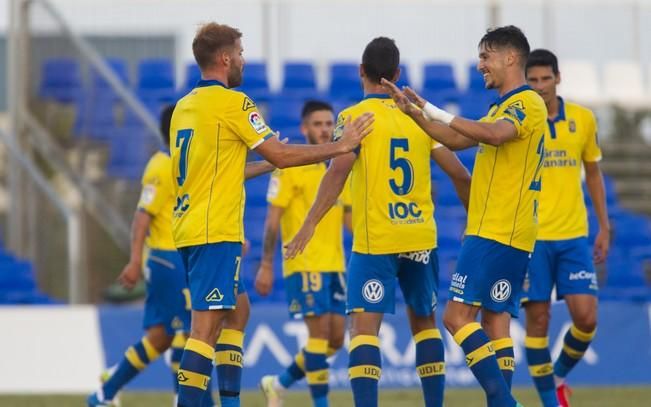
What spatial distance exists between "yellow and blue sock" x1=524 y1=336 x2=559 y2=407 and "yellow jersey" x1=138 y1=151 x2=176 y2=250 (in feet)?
9.24

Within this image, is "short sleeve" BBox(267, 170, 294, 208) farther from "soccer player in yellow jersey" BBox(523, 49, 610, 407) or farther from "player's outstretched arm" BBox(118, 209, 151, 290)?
"soccer player in yellow jersey" BBox(523, 49, 610, 407)

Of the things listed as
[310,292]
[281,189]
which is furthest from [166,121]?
[310,292]

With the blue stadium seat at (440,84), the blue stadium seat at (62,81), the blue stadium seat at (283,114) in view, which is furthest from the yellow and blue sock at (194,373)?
the blue stadium seat at (440,84)

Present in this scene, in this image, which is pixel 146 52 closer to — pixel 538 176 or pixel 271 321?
pixel 271 321

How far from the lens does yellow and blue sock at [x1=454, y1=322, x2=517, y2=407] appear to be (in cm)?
749

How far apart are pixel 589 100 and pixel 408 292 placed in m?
13.2

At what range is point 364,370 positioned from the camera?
25.6ft

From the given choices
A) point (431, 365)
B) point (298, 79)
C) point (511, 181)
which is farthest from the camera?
point (298, 79)

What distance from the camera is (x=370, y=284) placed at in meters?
7.89

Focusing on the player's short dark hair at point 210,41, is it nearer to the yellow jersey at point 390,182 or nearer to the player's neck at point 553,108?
the yellow jersey at point 390,182

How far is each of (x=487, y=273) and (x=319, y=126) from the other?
300cm

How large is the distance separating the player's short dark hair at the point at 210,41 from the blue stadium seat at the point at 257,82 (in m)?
10.6

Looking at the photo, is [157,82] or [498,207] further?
[157,82]

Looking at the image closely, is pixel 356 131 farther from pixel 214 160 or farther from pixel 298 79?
pixel 298 79
